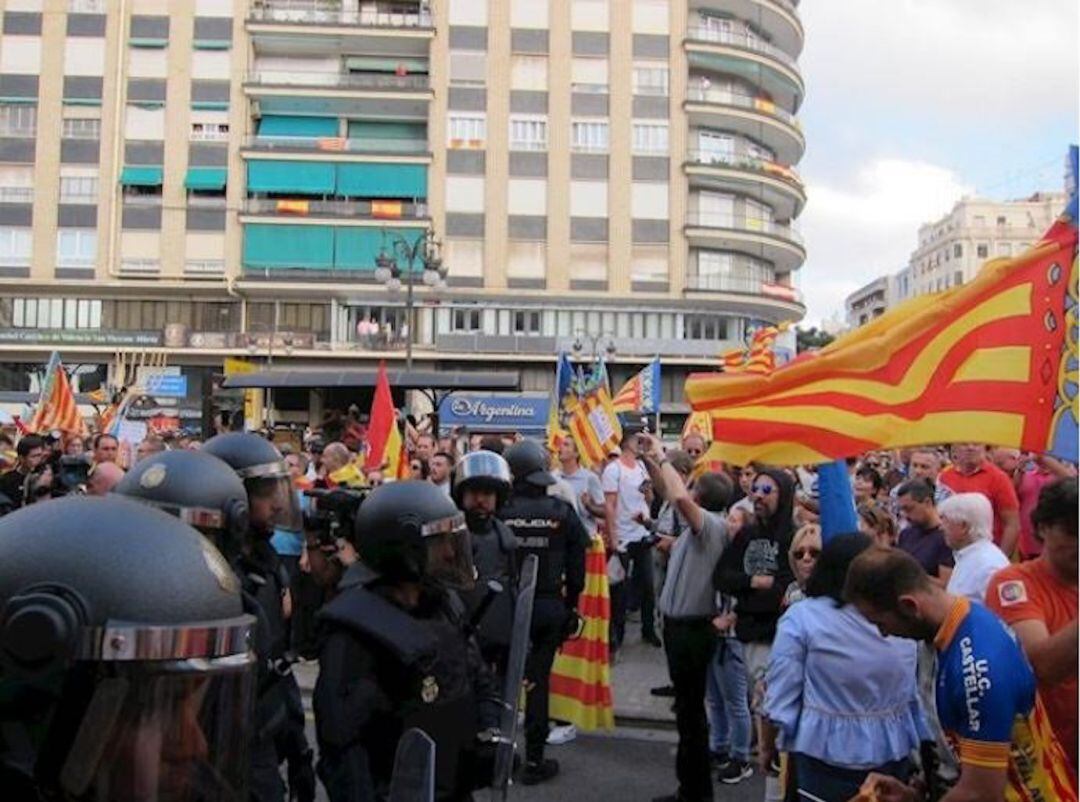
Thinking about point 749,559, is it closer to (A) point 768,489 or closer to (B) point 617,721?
(A) point 768,489

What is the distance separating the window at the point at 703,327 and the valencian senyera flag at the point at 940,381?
45.8m

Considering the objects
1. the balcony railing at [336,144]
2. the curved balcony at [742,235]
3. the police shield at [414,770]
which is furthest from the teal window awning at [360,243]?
the police shield at [414,770]

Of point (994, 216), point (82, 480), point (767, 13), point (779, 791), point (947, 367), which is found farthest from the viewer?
point (994, 216)

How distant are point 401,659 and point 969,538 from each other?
297cm

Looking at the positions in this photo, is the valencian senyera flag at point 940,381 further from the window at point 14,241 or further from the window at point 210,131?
the window at point 14,241

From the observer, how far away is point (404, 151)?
4791cm

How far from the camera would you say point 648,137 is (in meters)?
48.6

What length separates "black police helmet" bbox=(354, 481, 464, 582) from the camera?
3361mm

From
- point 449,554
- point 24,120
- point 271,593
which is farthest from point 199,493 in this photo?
point 24,120

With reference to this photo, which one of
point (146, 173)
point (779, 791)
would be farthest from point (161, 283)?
point (779, 791)

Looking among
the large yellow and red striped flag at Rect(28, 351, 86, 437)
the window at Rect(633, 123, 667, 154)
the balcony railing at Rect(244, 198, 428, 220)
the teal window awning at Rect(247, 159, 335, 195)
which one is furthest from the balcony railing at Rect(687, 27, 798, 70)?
the large yellow and red striped flag at Rect(28, 351, 86, 437)

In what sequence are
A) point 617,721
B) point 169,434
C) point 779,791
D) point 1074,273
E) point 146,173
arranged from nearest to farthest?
1. point 1074,273
2. point 779,791
3. point 617,721
4. point 169,434
5. point 146,173

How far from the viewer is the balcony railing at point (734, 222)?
160 ft

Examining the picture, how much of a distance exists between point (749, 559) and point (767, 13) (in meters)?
50.4
